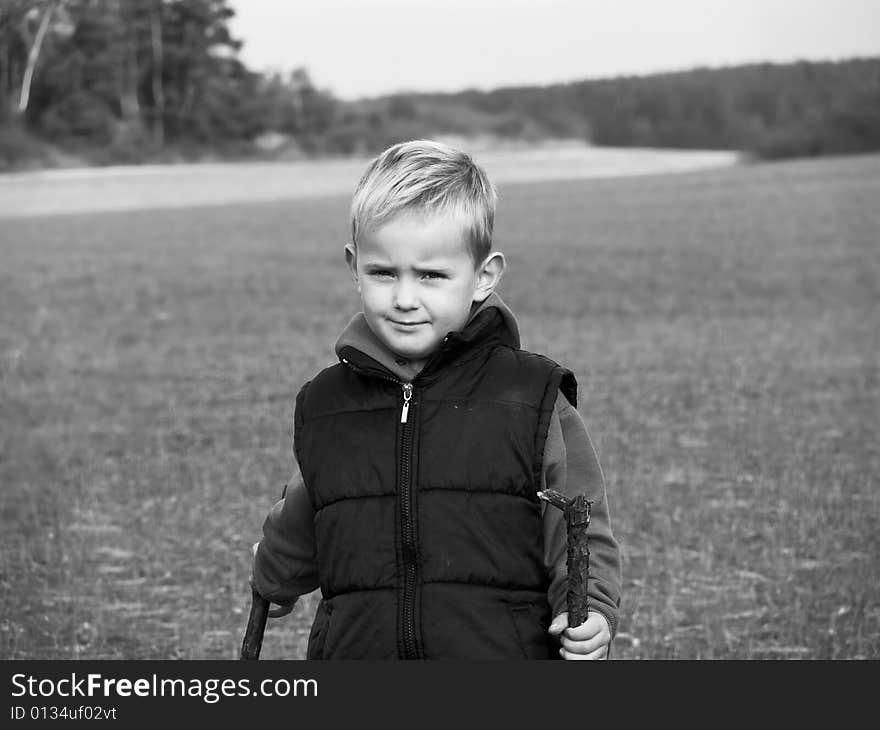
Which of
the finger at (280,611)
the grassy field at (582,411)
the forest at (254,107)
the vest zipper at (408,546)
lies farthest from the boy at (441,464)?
the forest at (254,107)

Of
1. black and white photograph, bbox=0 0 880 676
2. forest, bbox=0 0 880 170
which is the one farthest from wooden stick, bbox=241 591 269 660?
forest, bbox=0 0 880 170

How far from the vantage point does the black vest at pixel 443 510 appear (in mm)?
2748

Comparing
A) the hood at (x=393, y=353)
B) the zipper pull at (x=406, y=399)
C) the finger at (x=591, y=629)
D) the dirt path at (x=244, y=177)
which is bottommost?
the dirt path at (x=244, y=177)

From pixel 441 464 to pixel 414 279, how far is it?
0.32m

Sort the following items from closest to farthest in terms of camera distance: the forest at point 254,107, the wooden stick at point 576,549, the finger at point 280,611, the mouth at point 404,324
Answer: the wooden stick at point 576,549 < the mouth at point 404,324 < the finger at point 280,611 < the forest at point 254,107

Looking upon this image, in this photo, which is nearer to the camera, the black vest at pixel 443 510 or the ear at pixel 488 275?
the black vest at pixel 443 510

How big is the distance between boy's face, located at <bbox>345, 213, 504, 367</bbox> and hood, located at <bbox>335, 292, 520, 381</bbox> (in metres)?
0.02

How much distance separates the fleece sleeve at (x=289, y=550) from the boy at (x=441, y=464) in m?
0.10

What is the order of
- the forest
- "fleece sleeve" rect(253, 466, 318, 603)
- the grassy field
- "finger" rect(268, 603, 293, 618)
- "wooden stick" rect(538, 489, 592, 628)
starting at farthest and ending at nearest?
the forest
the grassy field
"finger" rect(268, 603, 293, 618)
"fleece sleeve" rect(253, 466, 318, 603)
"wooden stick" rect(538, 489, 592, 628)

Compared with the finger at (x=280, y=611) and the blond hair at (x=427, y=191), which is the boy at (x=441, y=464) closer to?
the blond hair at (x=427, y=191)

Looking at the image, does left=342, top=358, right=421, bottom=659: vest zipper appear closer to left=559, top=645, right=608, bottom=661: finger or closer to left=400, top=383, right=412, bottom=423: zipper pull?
left=400, top=383, right=412, bottom=423: zipper pull

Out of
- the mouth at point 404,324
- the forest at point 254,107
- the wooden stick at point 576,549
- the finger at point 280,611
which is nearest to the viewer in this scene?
the wooden stick at point 576,549

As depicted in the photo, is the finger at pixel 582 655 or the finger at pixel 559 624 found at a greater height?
the finger at pixel 559 624

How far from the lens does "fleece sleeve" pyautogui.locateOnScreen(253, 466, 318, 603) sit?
297cm
